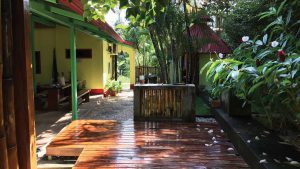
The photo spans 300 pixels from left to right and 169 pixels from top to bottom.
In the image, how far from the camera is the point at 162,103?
574 cm

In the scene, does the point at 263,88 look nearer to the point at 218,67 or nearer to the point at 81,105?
the point at 218,67

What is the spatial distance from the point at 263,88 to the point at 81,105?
22.0 ft

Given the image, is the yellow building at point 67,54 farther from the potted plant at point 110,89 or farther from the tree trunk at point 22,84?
the tree trunk at point 22,84

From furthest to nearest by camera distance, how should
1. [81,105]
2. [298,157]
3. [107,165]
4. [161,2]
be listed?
[81,105] < [107,165] < [298,157] < [161,2]

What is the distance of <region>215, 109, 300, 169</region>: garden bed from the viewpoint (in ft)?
9.35

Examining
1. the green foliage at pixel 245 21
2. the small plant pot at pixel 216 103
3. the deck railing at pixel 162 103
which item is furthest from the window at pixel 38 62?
the small plant pot at pixel 216 103

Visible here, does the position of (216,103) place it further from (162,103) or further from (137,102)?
(137,102)

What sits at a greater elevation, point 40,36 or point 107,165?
point 40,36

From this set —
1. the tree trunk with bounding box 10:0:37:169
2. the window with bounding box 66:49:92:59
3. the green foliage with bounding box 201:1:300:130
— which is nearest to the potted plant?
the window with bounding box 66:49:92:59

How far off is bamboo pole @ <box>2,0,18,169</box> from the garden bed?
2301 millimetres

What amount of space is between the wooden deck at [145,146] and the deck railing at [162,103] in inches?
14.4

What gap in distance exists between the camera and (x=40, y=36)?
1084 cm

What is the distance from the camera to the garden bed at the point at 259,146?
285 cm

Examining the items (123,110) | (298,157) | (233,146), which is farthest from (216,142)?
(123,110)
